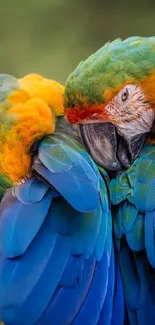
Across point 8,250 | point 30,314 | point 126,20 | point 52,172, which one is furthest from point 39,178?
point 126,20

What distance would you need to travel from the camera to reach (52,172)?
1.10m

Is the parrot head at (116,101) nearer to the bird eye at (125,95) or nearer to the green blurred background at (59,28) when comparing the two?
the bird eye at (125,95)

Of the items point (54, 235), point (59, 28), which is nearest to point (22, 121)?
point (54, 235)

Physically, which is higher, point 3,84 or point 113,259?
point 3,84

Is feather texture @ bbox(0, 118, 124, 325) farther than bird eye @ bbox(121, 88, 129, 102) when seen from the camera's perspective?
No

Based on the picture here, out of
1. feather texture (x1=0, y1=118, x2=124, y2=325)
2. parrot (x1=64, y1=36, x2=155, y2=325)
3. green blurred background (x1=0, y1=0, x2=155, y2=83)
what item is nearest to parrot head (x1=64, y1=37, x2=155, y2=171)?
parrot (x1=64, y1=36, x2=155, y2=325)

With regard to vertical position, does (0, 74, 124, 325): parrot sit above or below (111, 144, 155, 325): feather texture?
above

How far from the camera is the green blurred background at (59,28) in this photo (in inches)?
116

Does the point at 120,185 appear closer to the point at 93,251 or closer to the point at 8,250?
the point at 93,251

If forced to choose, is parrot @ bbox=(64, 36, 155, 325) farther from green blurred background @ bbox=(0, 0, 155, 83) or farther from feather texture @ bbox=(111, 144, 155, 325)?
green blurred background @ bbox=(0, 0, 155, 83)

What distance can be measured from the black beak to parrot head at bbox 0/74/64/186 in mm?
85

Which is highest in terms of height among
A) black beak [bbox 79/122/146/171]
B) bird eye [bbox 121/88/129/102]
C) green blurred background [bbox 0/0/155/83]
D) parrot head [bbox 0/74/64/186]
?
parrot head [bbox 0/74/64/186]

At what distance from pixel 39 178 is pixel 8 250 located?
0.57 feet

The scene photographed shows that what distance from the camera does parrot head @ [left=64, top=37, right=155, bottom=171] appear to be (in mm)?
1289
